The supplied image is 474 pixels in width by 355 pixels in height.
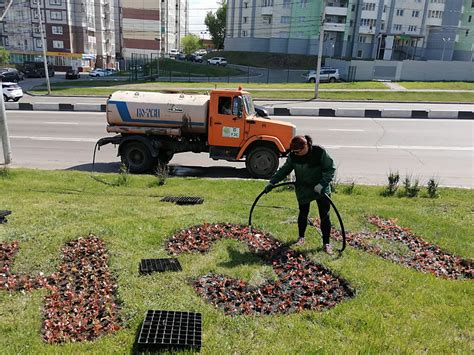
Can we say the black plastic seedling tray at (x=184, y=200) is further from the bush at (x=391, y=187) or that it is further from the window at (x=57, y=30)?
the window at (x=57, y=30)

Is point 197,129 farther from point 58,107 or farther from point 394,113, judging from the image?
point 58,107

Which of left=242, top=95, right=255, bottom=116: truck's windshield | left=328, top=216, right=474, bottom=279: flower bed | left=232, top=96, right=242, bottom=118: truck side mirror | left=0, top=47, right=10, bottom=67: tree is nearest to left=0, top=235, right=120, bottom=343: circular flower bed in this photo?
left=328, top=216, right=474, bottom=279: flower bed

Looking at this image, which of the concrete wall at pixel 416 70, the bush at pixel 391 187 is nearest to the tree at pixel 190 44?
the concrete wall at pixel 416 70

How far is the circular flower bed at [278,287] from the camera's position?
4812 mm

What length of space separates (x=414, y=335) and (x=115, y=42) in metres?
108

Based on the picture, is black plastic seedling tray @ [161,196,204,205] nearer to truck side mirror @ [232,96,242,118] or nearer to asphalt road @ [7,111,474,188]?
asphalt road @ [7,111,474,188]

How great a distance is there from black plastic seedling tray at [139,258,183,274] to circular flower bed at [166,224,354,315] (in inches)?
14.9

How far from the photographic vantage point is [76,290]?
496 centimetres

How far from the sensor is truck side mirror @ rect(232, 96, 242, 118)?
1166 cm

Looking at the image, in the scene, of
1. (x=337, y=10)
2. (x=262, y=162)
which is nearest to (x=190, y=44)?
(x=337, y=10)

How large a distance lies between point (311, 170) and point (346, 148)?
10545 mm

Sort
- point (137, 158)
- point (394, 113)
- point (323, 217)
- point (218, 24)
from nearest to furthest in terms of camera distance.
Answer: point (323, 217), point (137, 158), point (394, 113), point (218, 24)

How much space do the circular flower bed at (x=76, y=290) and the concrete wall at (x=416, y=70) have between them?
48067 mm

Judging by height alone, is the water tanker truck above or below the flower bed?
above
